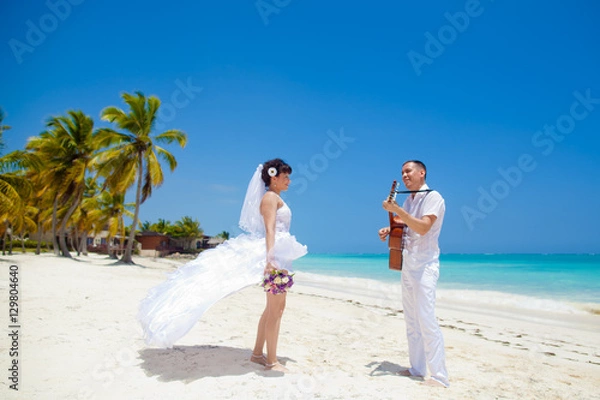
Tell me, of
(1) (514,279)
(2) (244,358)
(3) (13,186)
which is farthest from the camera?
(1) (514,279)

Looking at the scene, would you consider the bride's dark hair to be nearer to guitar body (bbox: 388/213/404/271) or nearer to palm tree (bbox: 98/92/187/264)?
guitar body (bbox: 388/213/404/271)

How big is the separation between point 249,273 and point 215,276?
342 millimetres

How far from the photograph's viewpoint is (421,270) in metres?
3.73

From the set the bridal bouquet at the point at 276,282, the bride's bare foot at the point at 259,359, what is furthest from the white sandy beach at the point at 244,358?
the bridal bouquet at the point at 276,282

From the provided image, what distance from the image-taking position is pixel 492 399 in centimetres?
341

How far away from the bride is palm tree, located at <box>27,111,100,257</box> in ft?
69.1

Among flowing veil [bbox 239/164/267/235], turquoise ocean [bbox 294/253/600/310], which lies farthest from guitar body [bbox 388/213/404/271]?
turquoise ocean [bbox 294/253/600/310]

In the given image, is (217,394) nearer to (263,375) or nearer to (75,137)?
(263,375)

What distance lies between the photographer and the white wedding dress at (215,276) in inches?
136

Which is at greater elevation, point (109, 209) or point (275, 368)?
point (109, 209)

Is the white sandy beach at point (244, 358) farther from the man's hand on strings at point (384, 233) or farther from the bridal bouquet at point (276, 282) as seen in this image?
the man's hand on strings at point (384, 233)

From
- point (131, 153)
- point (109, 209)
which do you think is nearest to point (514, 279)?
point (131, 153)

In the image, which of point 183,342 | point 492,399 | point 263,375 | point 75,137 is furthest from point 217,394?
point 75,137

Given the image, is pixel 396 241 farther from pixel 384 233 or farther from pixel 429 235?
pixel 429 235
